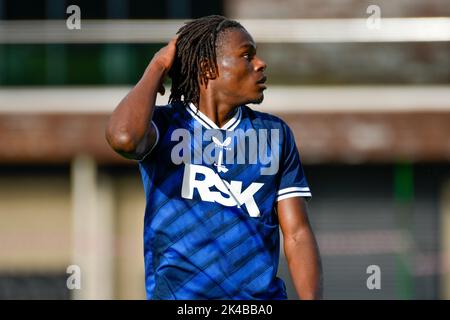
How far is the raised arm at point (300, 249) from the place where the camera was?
4.98 meters

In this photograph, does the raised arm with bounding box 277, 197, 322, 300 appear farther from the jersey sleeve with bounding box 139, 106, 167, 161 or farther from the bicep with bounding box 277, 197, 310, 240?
the jersey sleeve with bounding box 139, 106, 167, 161

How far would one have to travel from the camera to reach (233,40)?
5082mm

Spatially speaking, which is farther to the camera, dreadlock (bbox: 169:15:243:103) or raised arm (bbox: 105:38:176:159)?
dreadlock (bbox: 169:15:243:103)

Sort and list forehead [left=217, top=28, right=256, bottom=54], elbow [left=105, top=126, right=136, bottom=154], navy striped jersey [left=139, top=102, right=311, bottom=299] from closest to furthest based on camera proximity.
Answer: elbow [left=105, top=126, right=136, bottom=154] < navy striped jersey [left=139, top=102, right=311, bottom=299] < forehead [left=217, top=28, right=256, bottom=54]

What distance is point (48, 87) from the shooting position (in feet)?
52.7

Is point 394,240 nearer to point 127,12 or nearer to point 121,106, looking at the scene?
point 127,12

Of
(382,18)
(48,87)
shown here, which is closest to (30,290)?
(48,87)

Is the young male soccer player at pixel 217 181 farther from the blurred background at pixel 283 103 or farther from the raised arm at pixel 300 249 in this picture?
the blurred background at pixel 283 103

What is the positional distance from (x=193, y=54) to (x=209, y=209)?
0.68 metres

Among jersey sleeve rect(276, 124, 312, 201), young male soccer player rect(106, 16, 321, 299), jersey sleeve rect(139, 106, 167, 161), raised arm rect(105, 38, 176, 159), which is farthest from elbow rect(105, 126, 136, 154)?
jersey sleeve rect(276, 124, 312, 201)

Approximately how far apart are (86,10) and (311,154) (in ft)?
11.8

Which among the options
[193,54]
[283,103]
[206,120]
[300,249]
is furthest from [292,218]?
[283,103]

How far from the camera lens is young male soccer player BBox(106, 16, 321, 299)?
16.2 ft

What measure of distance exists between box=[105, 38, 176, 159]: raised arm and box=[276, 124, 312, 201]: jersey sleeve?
60 cm
